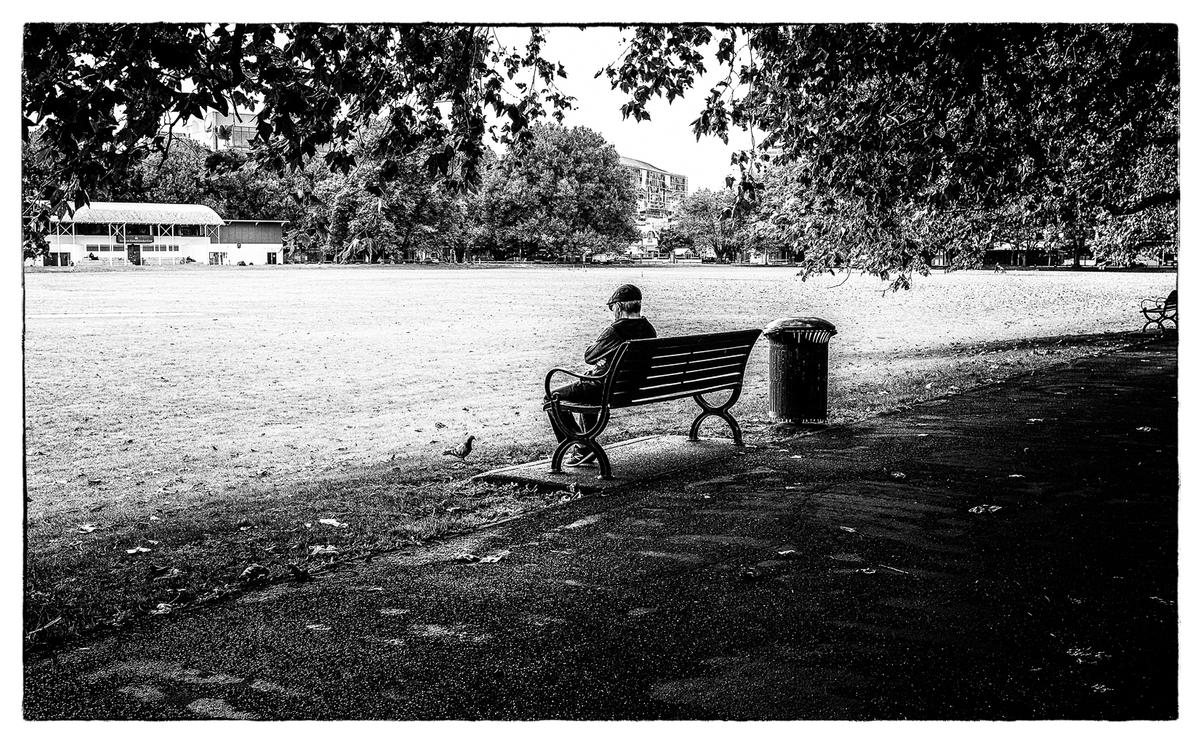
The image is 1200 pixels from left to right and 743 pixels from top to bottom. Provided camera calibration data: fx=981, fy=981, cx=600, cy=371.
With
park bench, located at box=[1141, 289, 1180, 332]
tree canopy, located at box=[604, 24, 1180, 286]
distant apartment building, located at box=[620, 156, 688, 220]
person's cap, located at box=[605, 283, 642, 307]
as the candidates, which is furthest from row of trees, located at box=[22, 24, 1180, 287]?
person's cap, located at box=[605, 283, 642, 307]

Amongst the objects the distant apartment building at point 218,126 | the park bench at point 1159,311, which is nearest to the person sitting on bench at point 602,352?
the distant apartment building at point 218,126

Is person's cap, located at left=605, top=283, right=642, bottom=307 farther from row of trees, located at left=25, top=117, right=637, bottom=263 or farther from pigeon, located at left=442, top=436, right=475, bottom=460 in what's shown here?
pigeon, located at left=442, top=436, right=475, bottom=460

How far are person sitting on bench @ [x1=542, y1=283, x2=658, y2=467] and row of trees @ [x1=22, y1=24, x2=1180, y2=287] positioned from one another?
1605 mm

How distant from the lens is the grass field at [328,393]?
547cm

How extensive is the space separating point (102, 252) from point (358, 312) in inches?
521

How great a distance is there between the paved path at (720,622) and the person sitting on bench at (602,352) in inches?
31.7

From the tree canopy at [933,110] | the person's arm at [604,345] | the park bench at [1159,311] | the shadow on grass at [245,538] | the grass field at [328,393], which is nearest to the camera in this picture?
the shadow on grass at [245,538]

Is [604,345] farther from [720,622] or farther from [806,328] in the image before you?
[720,622]

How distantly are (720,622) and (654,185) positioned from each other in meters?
5.12

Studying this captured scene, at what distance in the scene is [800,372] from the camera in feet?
27.8

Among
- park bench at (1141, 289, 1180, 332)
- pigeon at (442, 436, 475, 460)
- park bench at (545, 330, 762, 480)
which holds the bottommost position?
pigeon at (442, 436, 475, 460)

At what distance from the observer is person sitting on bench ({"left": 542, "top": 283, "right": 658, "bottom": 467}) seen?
663 cm

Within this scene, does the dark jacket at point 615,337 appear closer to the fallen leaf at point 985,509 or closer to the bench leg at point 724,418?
the bench leg at point 724,418

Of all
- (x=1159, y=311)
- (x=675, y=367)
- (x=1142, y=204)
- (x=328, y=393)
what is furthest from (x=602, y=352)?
(x=1159, y=311)
